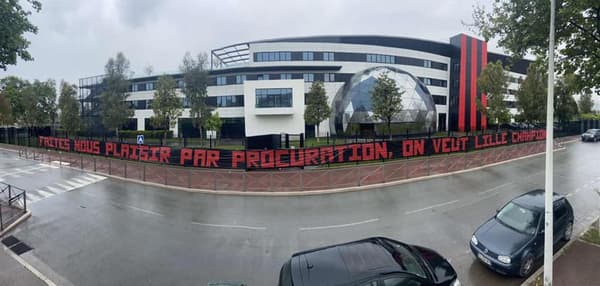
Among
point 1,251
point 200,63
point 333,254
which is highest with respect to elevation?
point 200,63

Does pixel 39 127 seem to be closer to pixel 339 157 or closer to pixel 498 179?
pixel 339 157

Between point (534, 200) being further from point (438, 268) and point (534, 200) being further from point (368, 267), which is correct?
point (368, 267)

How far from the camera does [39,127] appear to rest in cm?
4522

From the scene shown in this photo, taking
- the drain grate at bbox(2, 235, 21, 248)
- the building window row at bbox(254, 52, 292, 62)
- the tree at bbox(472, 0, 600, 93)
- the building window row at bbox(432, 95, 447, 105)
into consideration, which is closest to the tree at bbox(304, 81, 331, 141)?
the building window row at bbox(254, 52, 292, 62)

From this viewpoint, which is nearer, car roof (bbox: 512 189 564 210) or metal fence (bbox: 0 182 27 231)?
car roof (bbox: 512 189 564 210)

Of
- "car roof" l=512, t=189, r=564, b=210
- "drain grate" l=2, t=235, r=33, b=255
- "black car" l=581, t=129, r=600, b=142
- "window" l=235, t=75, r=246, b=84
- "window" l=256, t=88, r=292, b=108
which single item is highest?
"window" l=235, t=75, r=246, b=84

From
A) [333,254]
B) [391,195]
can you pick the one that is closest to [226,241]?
[333,254]

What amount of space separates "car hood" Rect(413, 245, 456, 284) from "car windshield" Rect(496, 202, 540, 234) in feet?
9.86

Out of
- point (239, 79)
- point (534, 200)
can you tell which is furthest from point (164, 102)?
point (534, 200)

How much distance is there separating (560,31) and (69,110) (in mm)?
50207

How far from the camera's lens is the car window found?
13.3 feet

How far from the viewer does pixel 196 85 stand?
34.6 metres

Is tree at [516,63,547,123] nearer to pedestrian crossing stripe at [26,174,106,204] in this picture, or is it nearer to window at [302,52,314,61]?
window at [302,52,314,61]

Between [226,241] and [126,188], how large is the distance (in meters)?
10.6
